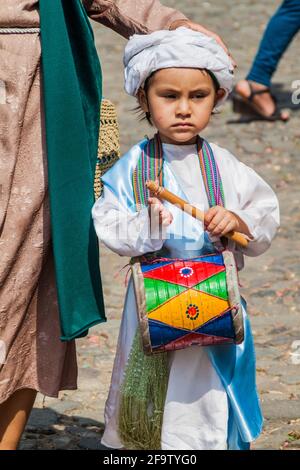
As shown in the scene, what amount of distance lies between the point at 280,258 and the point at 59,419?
2314 millimetres

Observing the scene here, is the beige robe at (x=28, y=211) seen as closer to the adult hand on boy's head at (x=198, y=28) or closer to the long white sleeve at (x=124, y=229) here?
the adult hand on boy's head at (x=198, y=28)

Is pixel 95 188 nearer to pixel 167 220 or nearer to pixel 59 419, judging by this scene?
pixel 167 220

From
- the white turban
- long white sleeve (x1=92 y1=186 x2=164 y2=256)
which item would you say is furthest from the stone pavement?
the white turban

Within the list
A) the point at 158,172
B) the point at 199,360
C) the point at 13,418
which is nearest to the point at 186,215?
the point at 158,172

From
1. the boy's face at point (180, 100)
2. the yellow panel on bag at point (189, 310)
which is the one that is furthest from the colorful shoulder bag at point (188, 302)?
the boy's face at point (180, 100)

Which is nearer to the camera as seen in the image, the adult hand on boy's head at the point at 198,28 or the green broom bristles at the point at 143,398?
the adult hand on boy's head at the point at 198,28

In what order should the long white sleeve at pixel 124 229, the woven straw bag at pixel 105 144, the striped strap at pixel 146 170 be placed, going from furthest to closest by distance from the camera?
the woven straw bag at pixel 105 144 → the striped strap at pixel 146 170 → the long white sleeve at pixel 124 229

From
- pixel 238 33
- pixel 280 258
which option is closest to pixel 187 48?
pixel 280 258

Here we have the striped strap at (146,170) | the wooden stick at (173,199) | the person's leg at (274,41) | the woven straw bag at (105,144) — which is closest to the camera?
the wooden stick at (173,199)

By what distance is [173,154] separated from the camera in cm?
350

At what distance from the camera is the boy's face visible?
3.35m

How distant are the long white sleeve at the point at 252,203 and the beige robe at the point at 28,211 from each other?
549 mm

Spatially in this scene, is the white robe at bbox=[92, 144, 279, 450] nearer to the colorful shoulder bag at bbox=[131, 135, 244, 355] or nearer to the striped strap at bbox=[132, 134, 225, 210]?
the striped strap at bbox=[132, 134, 225, 210]

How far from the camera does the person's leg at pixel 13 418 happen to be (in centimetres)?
375
